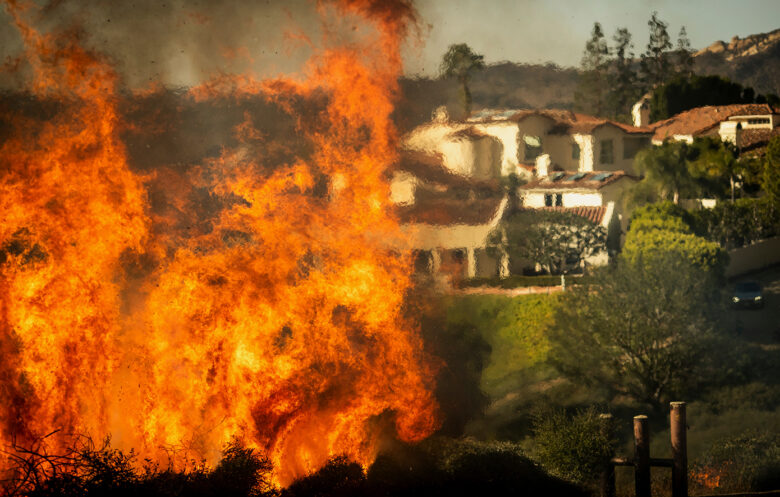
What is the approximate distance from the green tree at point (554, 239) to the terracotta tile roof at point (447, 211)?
830cm

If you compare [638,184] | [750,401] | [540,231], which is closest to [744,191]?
[638,184]

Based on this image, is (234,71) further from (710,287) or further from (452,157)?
(710,287)

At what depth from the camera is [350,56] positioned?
23.1 meters

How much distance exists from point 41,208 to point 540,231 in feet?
110

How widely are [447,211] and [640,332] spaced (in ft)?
33.0

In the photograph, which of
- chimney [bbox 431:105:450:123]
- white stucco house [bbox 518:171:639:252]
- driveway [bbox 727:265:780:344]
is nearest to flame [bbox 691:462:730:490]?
chimney [bbox 431:105:450:123]

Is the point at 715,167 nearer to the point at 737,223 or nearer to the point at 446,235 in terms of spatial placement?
the point at 737,223

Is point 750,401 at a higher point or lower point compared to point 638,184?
lower

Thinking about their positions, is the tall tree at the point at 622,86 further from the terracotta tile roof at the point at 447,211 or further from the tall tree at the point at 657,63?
the terracotta tile roof at the point at 447,211

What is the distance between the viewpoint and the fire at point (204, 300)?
1962 cm

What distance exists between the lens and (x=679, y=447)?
2056 centimetres

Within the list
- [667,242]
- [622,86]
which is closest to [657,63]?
[622,86]

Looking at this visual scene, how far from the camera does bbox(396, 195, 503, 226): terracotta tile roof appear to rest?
33156mm

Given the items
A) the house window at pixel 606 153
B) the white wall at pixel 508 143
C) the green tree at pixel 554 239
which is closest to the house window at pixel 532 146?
the white wall at pixel 508 143
